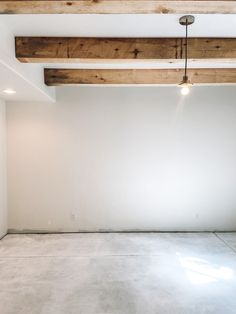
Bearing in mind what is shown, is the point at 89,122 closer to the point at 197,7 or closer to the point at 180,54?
the point at 180,54

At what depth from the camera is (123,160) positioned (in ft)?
17.2

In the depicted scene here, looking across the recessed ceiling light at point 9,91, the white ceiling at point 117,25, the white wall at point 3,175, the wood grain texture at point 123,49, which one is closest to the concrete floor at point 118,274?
the white wall at point 3,175

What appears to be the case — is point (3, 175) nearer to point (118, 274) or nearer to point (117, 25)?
point (118, 274)

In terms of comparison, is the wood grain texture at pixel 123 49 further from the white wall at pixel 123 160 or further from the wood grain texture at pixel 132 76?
the white wall at pixel 123 160

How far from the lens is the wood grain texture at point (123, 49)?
300cm

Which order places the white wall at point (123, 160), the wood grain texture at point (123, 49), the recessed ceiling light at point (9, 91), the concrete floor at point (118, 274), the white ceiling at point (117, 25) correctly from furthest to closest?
the white wall at point (123, 160)
the recessed ceiling light at point (9, 91)
the wood grain texture at point (123, 49)
the concrete floor at point (118, 274)
the white ceiling at point (117, 25)

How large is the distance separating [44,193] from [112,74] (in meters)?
2.63

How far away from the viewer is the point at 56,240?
4.86 metres

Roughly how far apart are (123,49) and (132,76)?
1339 mm

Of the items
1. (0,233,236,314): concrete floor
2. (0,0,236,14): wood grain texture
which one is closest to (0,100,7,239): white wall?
(0,233,236,314): concrete floor

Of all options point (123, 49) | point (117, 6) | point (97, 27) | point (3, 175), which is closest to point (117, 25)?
point (97, 27)

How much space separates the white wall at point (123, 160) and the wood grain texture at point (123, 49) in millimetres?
2112

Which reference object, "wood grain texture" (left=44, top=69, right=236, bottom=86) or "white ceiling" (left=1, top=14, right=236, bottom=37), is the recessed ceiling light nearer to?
"wood grain texture" (left=44, top=69, right=236, bottom=86)

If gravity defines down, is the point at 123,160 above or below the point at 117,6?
below
